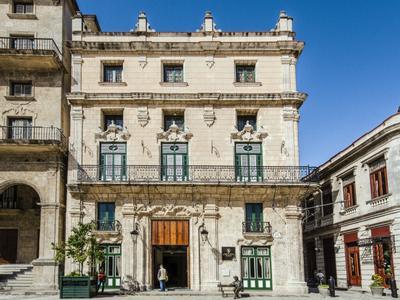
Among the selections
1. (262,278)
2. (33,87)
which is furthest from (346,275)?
(33,87)

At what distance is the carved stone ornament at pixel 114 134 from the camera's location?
2697 cm

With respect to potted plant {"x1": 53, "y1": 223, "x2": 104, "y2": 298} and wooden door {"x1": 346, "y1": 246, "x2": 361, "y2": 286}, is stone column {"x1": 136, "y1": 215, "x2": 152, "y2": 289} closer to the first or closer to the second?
potted plant {"x1": 53, "y1": 223, "x2": 104, "y2": 298}

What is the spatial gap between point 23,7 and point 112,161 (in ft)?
34.3

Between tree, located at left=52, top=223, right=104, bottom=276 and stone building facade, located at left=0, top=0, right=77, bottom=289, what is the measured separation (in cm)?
236

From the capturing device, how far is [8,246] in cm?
3014

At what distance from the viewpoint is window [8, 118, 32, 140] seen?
26.6 m

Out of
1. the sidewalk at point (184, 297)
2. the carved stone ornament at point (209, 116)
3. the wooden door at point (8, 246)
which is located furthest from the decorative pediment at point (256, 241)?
the wooden door at point (8, 246)

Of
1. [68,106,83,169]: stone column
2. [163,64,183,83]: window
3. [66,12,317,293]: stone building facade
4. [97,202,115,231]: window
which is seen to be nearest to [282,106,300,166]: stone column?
[66,12,317,293]: stone building facade

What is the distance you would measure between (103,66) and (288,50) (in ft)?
34.0

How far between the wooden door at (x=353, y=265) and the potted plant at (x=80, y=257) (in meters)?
14.1

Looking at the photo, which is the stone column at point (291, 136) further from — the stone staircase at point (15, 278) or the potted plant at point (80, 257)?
the stone staircase at point (15, 278)

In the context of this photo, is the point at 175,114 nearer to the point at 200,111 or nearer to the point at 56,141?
the point at 200,111

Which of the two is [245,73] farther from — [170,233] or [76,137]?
[76,137]

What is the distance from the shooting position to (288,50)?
2762 centimetres
